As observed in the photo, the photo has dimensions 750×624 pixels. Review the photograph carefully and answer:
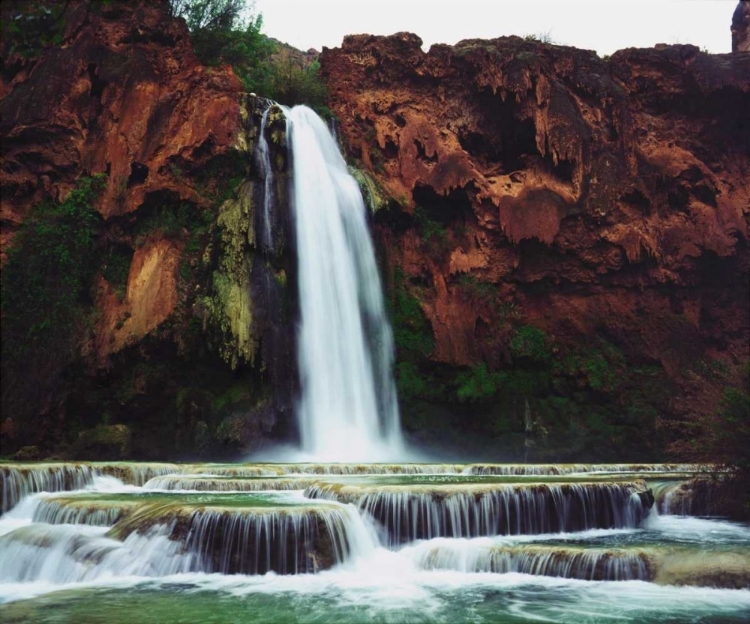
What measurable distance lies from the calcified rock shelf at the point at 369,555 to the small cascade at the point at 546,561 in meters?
0.02

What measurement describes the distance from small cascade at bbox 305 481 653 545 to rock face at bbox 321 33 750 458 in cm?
1246

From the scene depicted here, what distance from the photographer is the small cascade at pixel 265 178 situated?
2164 cm

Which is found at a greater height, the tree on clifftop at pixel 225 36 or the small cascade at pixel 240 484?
the tree on clifftop at pixel 225 36

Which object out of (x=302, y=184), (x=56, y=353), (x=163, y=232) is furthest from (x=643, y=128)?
(x=56, y=353)

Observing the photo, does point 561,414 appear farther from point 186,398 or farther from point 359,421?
point 186,398

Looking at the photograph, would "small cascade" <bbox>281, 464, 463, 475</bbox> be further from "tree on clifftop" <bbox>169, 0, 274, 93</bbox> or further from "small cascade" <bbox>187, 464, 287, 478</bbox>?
"tree on clifftop" <bbox>169, 0, 274, 93</bbox>

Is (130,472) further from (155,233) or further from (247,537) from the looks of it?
(155,233)

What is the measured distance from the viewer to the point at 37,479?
40.7 feet

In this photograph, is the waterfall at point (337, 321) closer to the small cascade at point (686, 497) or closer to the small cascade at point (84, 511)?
the small cascade at point (686, 497)

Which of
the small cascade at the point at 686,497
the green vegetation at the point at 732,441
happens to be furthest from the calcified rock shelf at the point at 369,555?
the small cascade at the point at 686,497

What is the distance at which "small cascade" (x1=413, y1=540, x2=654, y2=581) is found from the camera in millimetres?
8383

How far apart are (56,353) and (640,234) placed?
68.6 ft

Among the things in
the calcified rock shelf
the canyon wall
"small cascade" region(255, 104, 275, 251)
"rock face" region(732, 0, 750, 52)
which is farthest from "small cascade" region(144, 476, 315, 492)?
"rock face" region(732, 0, 750, 52)

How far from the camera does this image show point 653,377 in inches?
1025
